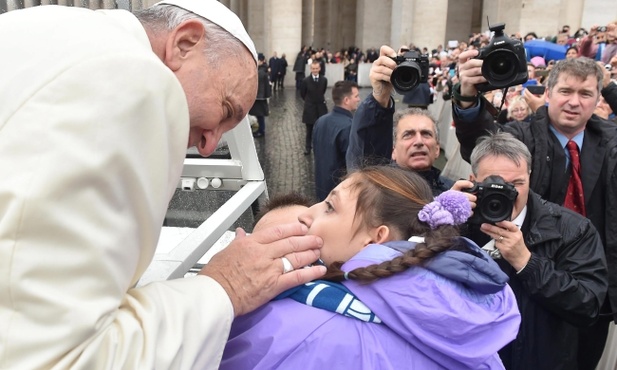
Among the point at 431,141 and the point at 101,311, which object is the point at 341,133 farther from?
the point at 101,311

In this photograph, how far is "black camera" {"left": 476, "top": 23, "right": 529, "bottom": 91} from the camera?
2562 mm

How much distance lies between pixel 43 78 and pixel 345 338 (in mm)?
777

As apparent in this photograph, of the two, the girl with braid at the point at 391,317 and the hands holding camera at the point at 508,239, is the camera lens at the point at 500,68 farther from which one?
the girl with braid at the point at 391,317

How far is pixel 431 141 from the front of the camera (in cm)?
319

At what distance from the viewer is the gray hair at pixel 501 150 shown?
2.53 metres

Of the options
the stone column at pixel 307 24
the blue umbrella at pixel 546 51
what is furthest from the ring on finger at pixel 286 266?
the stone column at pixel 307 24

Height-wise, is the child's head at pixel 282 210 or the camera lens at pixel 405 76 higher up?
the camera lens at pixel 405 76

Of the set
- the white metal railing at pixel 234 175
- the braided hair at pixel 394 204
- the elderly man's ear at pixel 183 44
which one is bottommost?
the white metal railing at pixel 234 175

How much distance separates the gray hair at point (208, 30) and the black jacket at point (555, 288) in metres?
1.56

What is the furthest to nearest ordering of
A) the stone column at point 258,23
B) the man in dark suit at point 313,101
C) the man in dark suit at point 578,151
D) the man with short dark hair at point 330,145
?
the stone column at point 258,23
the man in dark suit at point 313,101
the man with short dark hair at point 330,145
the man in dark suit at point 578,151

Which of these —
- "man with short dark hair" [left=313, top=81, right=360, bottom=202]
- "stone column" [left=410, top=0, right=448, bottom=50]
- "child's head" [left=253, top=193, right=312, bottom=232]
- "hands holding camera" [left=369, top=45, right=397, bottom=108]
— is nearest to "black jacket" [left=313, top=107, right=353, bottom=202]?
"man with short dark hair" [left=313, top=81, right=360, bottom=202]

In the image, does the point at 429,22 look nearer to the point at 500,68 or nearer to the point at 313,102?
the point at 313,102

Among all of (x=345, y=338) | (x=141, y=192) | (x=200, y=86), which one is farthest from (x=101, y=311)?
(x=200, y=86)

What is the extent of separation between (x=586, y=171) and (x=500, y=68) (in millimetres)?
883
